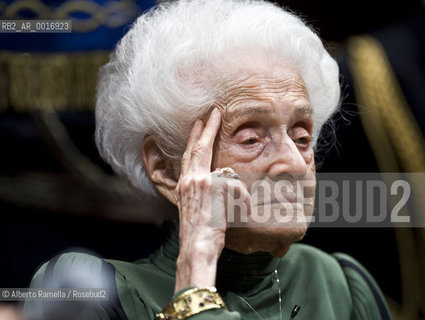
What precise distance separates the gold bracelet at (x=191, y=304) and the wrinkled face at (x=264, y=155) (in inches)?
7.2

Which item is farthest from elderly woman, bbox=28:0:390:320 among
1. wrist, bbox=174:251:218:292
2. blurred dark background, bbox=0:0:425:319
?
blurred dark background, bbox=0:0:425:319

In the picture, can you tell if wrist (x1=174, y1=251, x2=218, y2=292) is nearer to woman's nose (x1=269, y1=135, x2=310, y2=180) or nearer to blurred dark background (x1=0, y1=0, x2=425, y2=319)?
woman's nose (x1=269, y1=135, x2=310, y2=180)

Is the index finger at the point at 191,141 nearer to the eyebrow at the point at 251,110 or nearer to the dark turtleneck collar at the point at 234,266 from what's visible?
the eyebrow at the point at 251,110

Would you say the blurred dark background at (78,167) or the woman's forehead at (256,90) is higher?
the woman's forehead at (256,90)

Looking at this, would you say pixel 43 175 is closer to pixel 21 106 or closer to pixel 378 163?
pixel 21 106

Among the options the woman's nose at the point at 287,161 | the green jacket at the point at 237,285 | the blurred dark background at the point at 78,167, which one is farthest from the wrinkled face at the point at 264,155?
the blurred dark background at the point at 78,167

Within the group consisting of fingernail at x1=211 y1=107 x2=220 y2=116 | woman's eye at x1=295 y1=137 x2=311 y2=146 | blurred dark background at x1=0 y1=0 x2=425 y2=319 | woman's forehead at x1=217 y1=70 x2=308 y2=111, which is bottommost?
blurred dark background at x1=0 y1=0 x2=425 y2=319

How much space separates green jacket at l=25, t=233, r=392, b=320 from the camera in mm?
1344

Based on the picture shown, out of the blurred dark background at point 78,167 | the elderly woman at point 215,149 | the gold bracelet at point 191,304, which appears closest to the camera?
the gold bracelet at point 191,304

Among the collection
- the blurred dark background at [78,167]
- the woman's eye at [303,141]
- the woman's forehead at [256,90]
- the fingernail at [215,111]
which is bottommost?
the blurred dark background at [78,167]

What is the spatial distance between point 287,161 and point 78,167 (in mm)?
1238

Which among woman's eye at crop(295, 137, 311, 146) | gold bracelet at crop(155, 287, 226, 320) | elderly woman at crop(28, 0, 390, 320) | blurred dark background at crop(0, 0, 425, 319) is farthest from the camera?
blurred dark background at crop(0, 0, 425, 319)

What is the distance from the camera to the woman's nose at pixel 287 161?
1.35m

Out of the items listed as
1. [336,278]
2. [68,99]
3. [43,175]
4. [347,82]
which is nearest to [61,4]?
[68,99]
